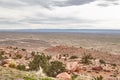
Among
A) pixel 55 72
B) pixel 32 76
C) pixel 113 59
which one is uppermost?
pixel 32 76

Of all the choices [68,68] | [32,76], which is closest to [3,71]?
[32,76]

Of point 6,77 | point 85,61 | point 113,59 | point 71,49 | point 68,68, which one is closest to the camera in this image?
point 6,77

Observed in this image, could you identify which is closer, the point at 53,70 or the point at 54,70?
the point at 53,70

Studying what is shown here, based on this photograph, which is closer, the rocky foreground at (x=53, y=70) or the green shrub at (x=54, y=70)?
the rocky foreground at (x=53, y=70)

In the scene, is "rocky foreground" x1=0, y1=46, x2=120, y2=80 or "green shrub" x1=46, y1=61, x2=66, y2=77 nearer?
"rocky foreground" x1=0, y1=46, x2=120, y2=80

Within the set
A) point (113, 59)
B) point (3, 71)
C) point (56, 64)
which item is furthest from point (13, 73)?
point (113, 59)

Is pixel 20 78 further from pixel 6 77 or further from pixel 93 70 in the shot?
pixel 93 70

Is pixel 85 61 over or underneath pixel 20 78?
underneath

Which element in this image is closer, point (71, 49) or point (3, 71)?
point (3, 71)

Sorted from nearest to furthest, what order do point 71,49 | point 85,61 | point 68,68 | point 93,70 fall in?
point 68,68 → point 93,70 → point 85,61 → point 71,49
